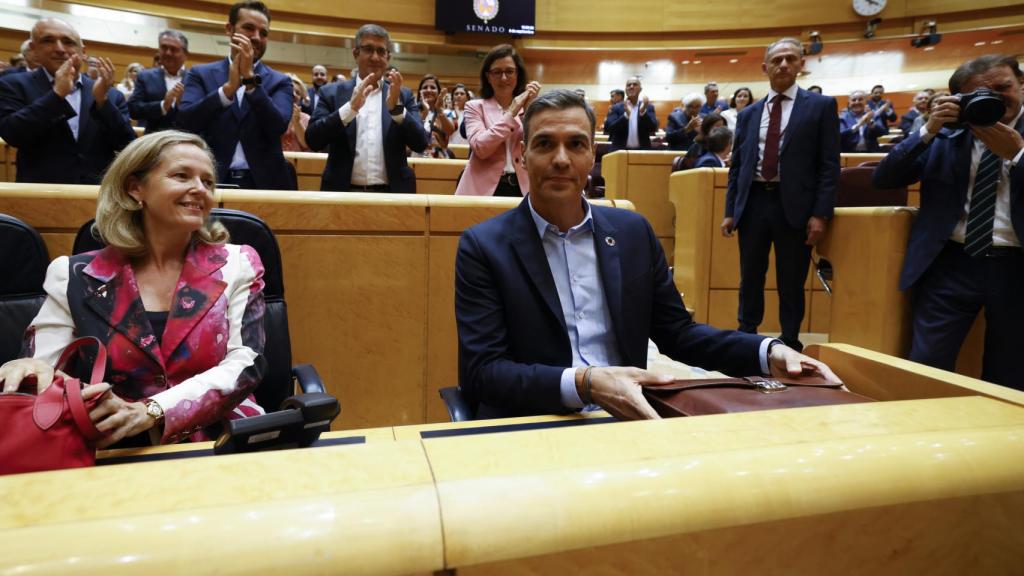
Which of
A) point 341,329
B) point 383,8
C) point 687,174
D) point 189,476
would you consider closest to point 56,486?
point 189,476

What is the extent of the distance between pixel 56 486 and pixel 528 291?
75cm

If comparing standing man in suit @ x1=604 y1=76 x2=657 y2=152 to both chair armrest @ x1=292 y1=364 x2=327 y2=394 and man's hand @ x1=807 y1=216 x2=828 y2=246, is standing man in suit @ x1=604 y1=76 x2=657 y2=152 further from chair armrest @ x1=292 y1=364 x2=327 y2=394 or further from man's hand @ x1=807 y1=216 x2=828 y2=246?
chair armrest @ x1=292 y1=364 x2=327 y2=394

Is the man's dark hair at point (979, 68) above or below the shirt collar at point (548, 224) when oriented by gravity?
above

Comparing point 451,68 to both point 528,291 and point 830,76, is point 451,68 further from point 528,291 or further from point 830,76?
point 528,291

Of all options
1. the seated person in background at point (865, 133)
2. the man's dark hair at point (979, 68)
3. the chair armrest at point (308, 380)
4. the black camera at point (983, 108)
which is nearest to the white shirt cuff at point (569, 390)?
the chair armrest at point (308, 380)

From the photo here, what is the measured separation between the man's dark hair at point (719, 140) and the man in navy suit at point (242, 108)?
2.46m

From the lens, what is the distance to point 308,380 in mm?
1158

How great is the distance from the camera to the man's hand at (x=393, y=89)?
2.28 meters

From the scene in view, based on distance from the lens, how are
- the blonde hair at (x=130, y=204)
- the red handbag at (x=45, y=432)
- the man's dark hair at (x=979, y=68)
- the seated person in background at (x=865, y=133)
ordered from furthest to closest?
the seated person in background at (x=865, y=133)
the man's dark hair at (x=979, y=68)
the blonde hair at (x=130, y=204)
the red handbag at (x=45, y=432)

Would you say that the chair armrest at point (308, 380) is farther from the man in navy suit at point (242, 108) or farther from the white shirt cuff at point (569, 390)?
the man in navy suit at point (242, 108)

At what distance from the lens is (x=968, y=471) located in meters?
0.45

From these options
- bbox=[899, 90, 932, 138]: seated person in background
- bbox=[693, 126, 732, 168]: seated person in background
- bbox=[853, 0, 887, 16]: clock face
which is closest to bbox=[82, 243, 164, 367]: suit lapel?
bbox=[693, 126, 732, 168]: seated person in background

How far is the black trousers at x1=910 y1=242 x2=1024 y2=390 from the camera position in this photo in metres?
1.71

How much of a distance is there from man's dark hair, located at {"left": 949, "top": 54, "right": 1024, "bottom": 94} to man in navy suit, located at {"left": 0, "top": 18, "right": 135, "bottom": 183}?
2.80 metres
